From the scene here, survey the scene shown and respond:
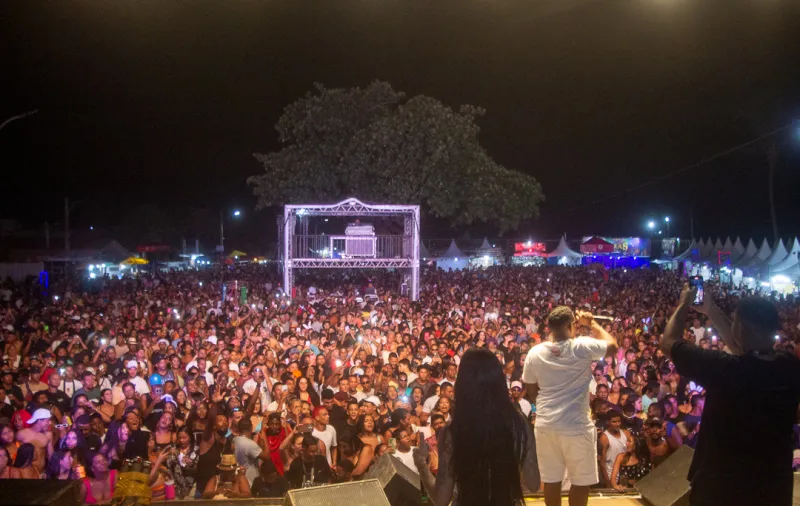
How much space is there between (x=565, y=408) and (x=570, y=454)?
0.25 metres

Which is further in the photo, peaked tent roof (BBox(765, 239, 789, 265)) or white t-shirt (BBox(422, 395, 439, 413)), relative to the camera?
peaked tent roof (BBox(765, 239, 789, 265))

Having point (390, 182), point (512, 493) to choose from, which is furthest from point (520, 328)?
point (390, 182)

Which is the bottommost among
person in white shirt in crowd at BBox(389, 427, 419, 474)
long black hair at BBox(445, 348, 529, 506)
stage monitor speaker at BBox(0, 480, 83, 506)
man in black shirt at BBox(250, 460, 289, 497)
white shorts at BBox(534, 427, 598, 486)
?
man in black shirt at BBox(250, 460, 289, 497)

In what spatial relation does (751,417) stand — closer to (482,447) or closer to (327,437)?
(482,447)

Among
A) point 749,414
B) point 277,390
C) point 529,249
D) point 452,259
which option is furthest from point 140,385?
point 529,249

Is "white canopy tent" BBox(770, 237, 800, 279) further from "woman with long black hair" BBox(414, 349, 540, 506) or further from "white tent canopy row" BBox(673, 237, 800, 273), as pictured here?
"woman with long black hair" BBox(414, 349, 540, 506)

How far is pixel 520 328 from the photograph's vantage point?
1132 cm

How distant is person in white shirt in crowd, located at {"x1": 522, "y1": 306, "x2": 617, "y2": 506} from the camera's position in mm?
3436

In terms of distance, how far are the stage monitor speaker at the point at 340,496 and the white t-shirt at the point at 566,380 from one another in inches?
40.7

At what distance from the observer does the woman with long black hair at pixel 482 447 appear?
2.46 metres

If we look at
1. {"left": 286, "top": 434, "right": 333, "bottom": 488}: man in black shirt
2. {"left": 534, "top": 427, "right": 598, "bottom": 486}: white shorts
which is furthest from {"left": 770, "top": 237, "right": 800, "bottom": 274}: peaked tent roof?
{"left": 534, "top": 427, "right": 598, "bottom": 486}: white shorts

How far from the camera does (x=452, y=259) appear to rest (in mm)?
34656

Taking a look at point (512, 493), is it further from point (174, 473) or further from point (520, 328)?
point (520, 328)

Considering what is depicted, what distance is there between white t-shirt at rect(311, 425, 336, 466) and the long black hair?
3.61m
